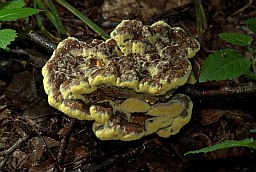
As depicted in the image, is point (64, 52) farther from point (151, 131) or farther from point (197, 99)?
point (197, 99)

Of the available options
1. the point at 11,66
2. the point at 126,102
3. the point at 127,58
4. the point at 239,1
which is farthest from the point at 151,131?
the point at 239,1

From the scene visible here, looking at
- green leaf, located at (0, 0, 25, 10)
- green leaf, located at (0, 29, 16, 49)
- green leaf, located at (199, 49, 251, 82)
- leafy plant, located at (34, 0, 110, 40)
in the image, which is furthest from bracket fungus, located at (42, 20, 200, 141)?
leafy plant, located at (34, 0, 110, 40)

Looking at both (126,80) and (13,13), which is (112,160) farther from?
(13,13)

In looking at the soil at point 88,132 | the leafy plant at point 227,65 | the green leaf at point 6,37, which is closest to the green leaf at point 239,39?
the leafy plant at point 227,65

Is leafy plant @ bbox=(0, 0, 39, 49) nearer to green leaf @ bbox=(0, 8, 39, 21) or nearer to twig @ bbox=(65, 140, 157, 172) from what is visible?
green leaf @ bbox=(0, 8, 39, 21)

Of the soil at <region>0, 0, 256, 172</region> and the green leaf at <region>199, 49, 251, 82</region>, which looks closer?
the green leaf at <region>199, 49, 251, 82</region>
